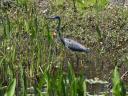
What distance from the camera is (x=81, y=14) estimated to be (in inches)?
364

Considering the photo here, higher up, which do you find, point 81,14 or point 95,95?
point 81,14

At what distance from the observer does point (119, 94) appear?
3.00 metres

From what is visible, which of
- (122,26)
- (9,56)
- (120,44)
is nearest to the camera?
(9,56)

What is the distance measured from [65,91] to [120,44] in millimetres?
4730

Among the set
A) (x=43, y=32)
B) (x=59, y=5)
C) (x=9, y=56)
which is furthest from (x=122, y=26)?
(x=9, y=56)

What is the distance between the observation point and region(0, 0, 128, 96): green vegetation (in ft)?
10.7

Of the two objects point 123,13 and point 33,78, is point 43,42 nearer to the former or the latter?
point 33,78

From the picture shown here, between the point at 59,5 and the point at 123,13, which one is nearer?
the point at 123,13

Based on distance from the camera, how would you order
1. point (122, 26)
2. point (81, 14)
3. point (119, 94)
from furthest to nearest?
point (81, 14) < point (122, 26) < point (119, 94)

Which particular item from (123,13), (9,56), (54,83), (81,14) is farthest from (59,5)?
(54,83)

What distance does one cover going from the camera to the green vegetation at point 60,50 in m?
3.26

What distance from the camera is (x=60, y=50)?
23.0ft

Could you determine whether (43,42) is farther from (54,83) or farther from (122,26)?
(122,26)

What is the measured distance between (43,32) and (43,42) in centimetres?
15
